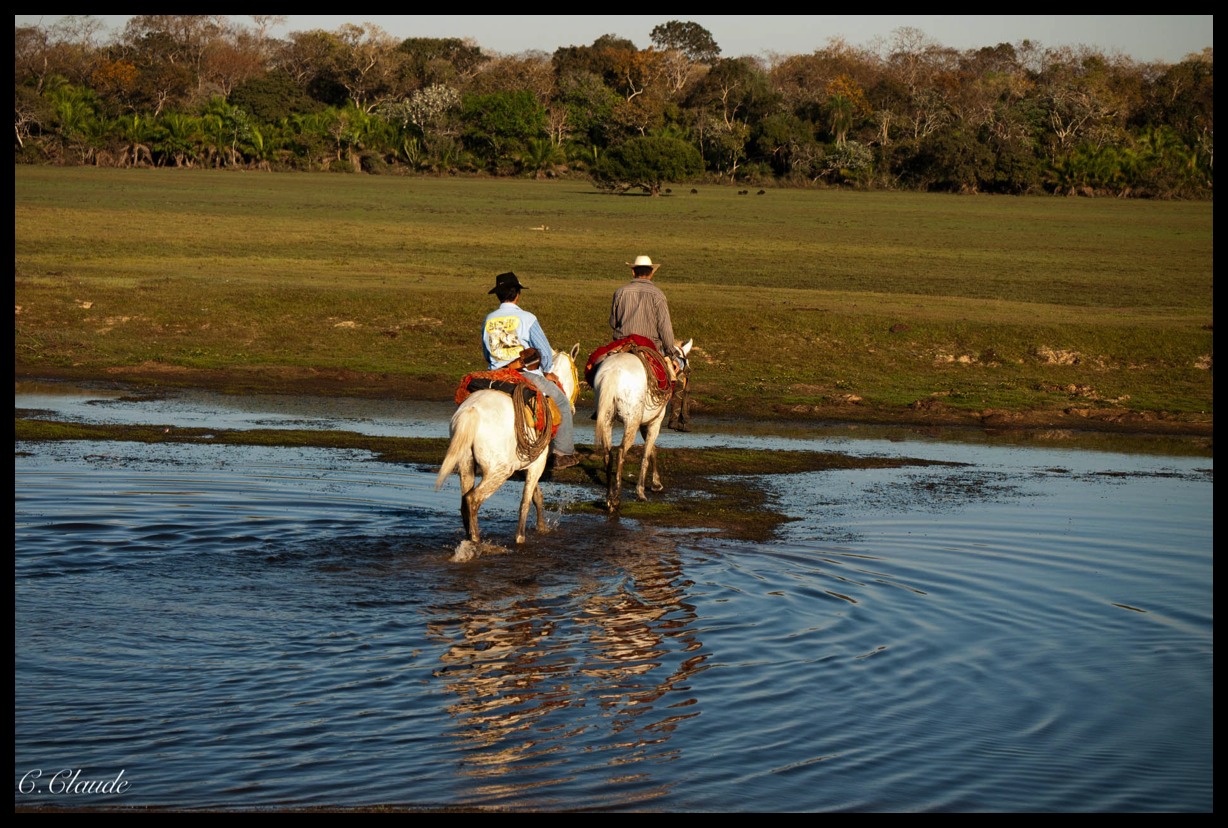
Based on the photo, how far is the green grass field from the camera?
70.1ft

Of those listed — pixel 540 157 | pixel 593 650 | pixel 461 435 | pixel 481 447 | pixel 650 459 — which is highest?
pixel 540 157

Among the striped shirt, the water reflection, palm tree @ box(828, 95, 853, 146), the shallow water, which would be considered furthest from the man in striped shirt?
palm tree @ box(828, 95, 853, 146)

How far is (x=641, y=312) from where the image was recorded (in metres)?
13.7

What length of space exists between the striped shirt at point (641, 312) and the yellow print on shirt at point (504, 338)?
2.62m

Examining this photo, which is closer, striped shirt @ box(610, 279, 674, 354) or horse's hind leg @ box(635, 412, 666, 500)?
striped shirt @ box(610, 279, 674, 354)

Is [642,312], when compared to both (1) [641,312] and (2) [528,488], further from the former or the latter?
(2) [528,488]

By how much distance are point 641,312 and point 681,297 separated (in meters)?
14.0

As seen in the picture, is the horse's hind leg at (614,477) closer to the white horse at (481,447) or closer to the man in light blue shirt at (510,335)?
the man in light blue shirt at (510,335)

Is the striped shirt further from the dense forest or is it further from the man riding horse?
the dense forest

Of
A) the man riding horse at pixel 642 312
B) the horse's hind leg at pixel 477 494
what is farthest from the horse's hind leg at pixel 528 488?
the man riding horse at pixel 642 312

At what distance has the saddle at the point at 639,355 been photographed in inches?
528

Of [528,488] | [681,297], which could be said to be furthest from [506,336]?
[681,297]

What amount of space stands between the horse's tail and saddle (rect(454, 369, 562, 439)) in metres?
0.35
